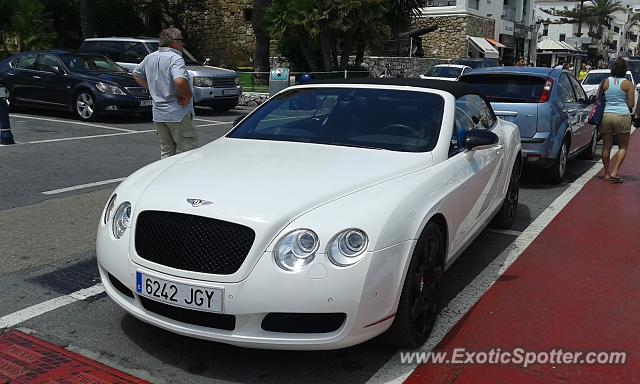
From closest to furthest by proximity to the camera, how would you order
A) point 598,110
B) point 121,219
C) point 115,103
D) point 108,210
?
point 121,219
point 108,210
point 598,110
point 115,103

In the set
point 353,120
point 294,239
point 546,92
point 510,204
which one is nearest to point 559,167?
point 546,92

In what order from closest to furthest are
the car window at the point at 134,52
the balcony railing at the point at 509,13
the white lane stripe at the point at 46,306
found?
the white lane stripe at the point at 46,306 → the car window at the point at 134,52 → the balcony railing at the point at 509,13

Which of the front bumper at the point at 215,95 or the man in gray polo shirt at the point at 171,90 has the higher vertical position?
the man in gray polo shirt at the point at 171,90

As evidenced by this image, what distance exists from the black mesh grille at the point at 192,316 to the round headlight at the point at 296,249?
14.8 inches

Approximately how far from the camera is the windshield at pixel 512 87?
7.89 m

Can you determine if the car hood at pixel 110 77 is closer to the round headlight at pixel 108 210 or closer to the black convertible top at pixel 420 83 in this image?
the black convertible top at pixel 420 83

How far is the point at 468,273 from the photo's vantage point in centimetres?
475

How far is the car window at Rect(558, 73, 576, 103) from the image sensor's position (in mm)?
8164

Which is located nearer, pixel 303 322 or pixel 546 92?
pixel 303 322

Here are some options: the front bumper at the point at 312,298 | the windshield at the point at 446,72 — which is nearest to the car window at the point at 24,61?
the windshield at the point at 446,72

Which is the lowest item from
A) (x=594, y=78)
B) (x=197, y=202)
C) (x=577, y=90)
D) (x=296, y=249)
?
(x=296, y=249)

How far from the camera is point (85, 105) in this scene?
42.7 ft

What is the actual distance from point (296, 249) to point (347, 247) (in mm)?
247

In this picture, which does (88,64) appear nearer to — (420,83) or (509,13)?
(420,83)
